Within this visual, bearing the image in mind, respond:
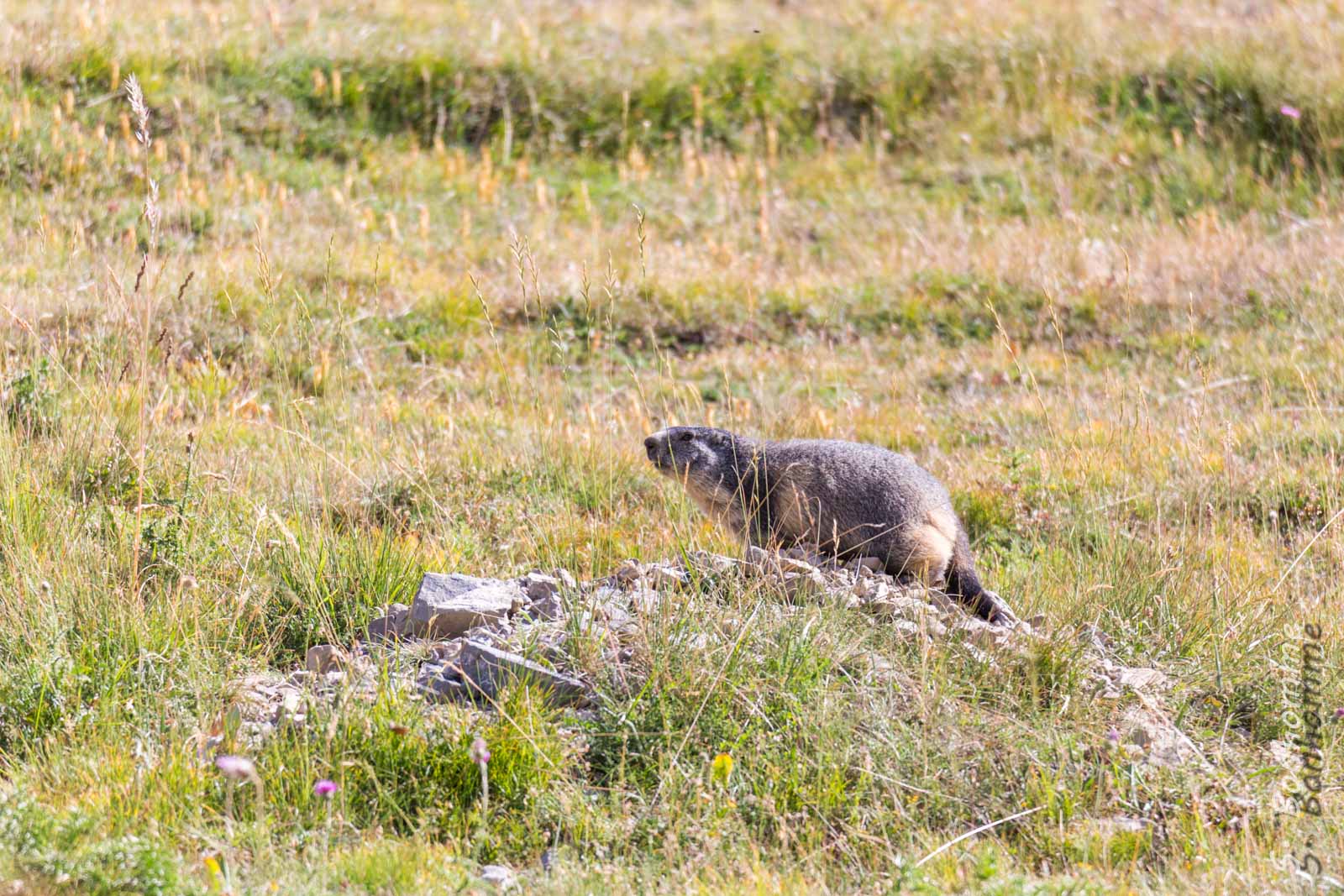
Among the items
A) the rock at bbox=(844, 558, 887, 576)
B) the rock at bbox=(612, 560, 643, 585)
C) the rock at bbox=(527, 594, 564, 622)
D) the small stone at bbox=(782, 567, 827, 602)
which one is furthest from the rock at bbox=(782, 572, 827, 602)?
the rock at bbox=(527, 594, 564, 622)

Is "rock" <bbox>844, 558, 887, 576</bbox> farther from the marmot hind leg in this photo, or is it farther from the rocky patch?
the marmot hind leg

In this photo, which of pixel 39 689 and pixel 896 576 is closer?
pixel 39 689

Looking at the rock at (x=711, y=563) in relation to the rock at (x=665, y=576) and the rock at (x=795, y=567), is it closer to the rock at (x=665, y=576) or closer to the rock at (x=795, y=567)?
the rock at (x=665, y=576)

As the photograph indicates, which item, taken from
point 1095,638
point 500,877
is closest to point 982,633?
point 1095,638

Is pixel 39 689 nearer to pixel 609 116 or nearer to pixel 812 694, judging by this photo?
pixel 812 694

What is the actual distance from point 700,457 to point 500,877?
9.21 feet

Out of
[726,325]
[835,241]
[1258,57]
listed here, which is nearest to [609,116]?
[835,241]

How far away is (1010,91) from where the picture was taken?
46.8ft

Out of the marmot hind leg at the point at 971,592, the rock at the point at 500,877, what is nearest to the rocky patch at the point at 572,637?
the marmot hind leg at the point at 971,592

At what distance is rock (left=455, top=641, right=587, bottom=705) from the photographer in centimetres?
468

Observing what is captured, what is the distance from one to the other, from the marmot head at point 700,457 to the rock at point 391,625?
5.31 ft

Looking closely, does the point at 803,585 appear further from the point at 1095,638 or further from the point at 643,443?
the point at 643,443

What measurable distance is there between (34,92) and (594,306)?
18.0 ft

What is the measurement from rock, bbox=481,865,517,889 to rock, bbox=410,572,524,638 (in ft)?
4.12
